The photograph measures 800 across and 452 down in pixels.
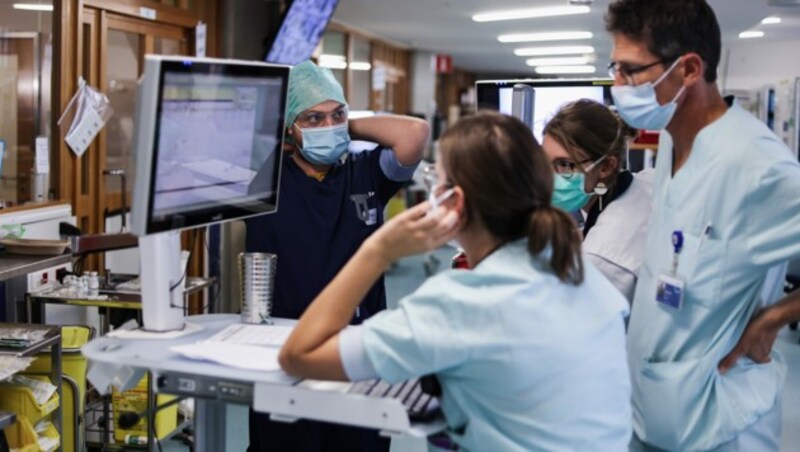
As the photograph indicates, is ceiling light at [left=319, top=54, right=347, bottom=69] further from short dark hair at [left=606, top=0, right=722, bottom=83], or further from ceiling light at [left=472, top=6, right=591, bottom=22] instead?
short dark hair at [left=606, top=0, right=722, bottom=83]

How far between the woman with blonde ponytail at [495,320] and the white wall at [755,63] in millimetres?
10223

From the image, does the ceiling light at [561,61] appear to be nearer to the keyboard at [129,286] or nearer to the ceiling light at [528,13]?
the ceiling light at [528,13]

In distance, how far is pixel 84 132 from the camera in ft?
13.2

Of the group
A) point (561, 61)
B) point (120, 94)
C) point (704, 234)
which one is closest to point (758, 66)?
point (561, 61)

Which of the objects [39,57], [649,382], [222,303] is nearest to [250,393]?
[649,382]

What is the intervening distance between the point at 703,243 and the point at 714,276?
0.06 m

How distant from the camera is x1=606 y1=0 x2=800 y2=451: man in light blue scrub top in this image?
161 centimetres

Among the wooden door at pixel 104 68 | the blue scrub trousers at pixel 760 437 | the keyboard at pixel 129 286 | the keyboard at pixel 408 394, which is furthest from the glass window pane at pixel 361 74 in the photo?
the keyboard at pixel 408 394

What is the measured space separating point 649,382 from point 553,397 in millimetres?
494

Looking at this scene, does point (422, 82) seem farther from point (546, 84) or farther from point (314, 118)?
point (314, 118)

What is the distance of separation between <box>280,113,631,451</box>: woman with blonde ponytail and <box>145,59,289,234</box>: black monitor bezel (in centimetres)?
39

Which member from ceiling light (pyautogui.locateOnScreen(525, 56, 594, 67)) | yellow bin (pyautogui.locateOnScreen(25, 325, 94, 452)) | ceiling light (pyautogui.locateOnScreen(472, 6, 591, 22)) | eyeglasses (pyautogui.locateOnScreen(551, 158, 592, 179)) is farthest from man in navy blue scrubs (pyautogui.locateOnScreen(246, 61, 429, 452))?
ceiling light (pyautogui.locateOnScreen(525, 56, 594, 67))

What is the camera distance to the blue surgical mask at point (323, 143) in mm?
2256

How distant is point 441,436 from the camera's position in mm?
1464
